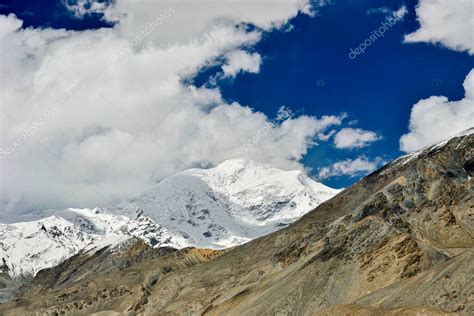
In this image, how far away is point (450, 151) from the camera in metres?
180

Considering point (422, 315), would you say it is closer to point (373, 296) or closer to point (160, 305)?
point (373, 296)

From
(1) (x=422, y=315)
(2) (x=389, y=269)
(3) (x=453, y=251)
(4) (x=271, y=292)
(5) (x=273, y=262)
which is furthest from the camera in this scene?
(5) (x=273, y=262)

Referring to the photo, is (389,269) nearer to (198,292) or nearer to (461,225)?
(461,225)

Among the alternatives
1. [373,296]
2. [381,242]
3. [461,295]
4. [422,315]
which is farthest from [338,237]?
[422,315]

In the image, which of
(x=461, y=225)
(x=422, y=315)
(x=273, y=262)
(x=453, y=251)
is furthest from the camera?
(x=273, y=262)

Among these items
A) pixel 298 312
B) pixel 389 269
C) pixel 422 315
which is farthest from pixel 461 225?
pixel 422 315

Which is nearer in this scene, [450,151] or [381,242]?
[381,242]

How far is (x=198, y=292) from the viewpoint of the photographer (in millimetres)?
175750

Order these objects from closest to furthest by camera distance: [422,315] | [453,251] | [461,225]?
[422,315] → [453,251] → [461,225]

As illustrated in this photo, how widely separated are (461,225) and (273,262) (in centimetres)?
3991

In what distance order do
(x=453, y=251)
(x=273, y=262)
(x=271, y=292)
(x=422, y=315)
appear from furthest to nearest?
1. (x=273, y=262)
2. (x=271, y=292)
3. (x=453, y=251)
4. (x=422, y=315)

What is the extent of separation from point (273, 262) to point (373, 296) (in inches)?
2418

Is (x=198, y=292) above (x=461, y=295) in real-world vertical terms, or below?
above

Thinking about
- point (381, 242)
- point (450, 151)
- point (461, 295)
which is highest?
point (450, 151)
